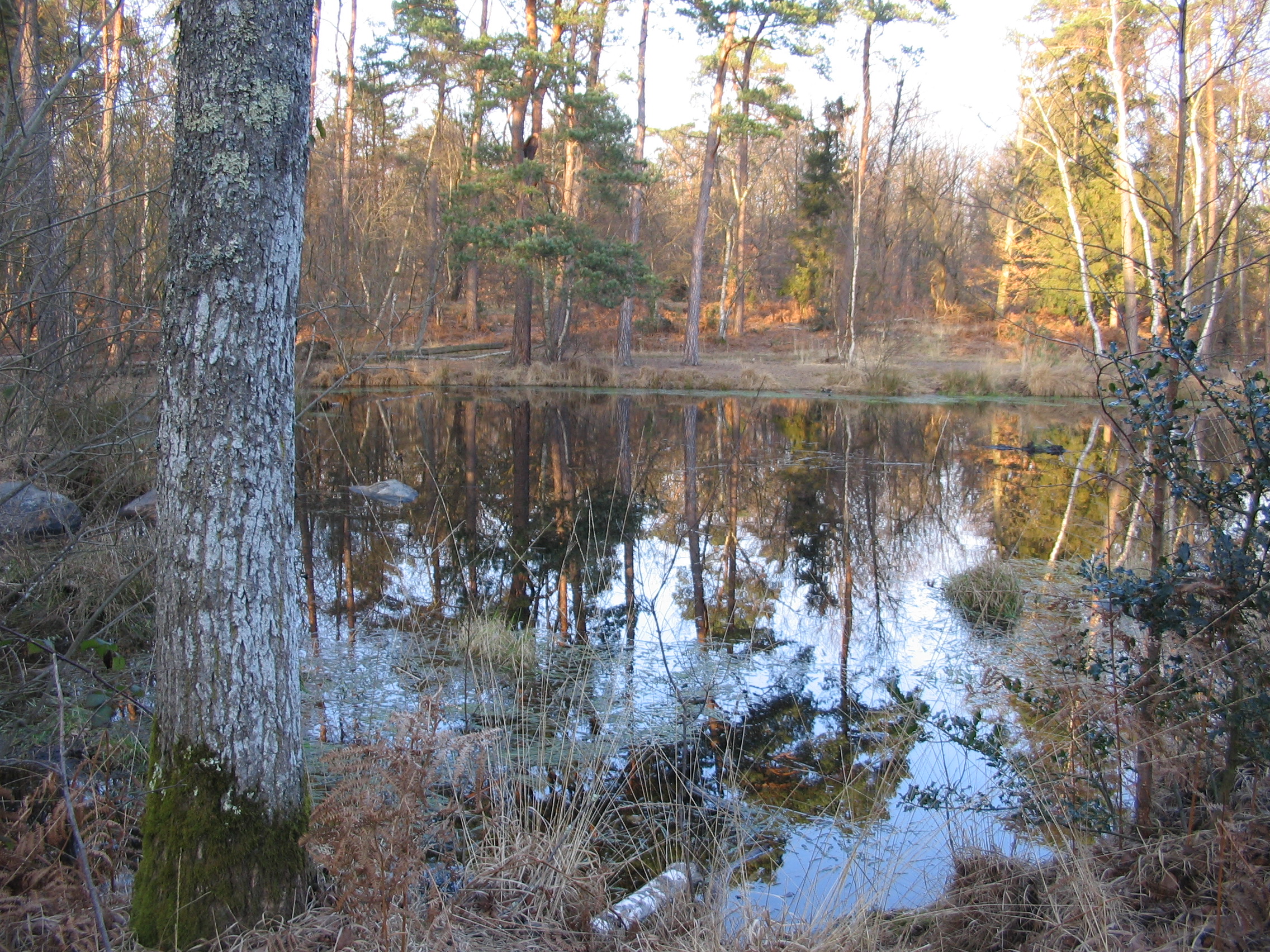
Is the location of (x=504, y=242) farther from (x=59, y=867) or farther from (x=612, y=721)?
(x=59, y=867)

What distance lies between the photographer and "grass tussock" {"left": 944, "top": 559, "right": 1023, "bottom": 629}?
243 inches

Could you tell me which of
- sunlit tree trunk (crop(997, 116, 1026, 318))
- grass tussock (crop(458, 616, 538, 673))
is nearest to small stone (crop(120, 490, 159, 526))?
grass tussock (crop(458, 616, 538, 673))

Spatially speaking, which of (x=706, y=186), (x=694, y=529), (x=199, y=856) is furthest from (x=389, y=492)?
(x=706, y=186)

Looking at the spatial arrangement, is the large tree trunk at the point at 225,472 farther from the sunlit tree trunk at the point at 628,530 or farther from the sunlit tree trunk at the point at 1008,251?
the sunlit tree trunk at the point at 1008,251

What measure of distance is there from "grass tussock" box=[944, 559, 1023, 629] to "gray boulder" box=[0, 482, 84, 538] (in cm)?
563

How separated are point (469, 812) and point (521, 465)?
8833 mm

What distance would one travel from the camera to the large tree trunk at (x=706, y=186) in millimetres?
22234

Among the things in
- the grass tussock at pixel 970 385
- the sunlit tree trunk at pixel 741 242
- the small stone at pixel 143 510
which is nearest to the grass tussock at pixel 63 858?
the small stone at pixel 143 510

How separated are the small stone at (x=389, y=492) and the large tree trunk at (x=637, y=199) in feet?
44.8

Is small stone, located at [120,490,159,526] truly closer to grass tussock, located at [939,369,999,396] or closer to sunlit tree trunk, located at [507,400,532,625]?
sunlit tree trunk, located at [507,400,532,625]

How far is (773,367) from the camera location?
81.3 feet

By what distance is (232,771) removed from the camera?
2275 mm

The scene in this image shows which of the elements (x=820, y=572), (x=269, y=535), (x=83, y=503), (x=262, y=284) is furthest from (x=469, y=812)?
(x=83, y=503)

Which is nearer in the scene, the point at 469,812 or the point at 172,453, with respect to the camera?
the point at 172,453
